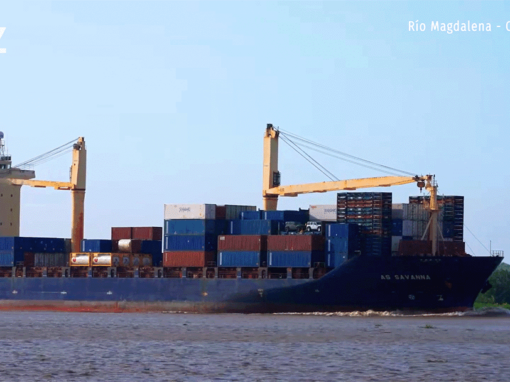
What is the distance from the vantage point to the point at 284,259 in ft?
195

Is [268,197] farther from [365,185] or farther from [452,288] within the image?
[452,288]

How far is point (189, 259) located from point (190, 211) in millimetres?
3025

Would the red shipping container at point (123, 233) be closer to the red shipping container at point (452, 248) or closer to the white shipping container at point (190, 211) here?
the white shipping container at point (190, 211)

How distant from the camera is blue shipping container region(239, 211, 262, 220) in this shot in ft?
204

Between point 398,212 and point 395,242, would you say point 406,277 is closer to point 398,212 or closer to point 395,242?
point 395,242

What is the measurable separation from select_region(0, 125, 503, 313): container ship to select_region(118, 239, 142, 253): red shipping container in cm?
7

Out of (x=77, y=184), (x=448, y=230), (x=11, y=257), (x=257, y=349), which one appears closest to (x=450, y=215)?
(x=448, y=230)

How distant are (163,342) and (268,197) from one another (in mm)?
28228

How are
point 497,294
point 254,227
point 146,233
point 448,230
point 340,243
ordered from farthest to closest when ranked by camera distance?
point 497,294
point 146,233
point 448,230
point 254,227
point 340,243

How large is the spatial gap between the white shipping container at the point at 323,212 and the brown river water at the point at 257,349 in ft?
21.5

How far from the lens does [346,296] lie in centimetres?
5912

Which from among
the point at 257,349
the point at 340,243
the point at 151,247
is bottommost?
the point at 257,349

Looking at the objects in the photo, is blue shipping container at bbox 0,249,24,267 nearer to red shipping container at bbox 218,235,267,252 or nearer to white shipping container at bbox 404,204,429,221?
red shipping container at bbox 218,235,267,252

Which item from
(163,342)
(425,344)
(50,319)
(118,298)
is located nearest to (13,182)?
(118,298)
